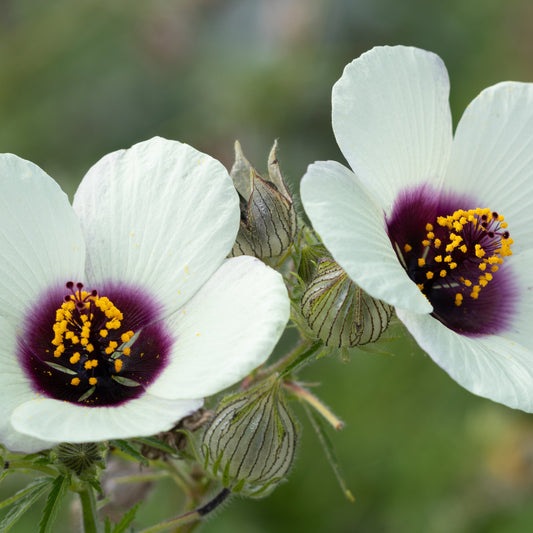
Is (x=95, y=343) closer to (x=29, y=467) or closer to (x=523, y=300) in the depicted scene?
(x=29, y=467)

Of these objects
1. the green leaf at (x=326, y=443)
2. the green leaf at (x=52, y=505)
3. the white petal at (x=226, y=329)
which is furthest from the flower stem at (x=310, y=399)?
the green leaf at (x=52, y=505)

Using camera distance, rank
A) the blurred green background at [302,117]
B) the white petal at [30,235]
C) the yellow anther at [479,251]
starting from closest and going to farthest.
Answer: the white petal at [30,235]
the yellow anther at [479,251]
the blurred green background at [302,117]

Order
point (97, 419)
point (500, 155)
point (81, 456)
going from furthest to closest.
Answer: point (500, 155) → point (81, 456) → point (97, 419)

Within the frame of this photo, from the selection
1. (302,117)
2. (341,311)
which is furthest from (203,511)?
(302,117)

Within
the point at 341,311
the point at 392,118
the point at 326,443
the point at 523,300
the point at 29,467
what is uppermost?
the point at 392,118

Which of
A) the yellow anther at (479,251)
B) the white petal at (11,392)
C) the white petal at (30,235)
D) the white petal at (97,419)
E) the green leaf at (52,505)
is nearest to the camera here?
the white petal at (97,419)

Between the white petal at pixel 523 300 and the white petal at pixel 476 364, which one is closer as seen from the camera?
the white petal at pixel 476 364

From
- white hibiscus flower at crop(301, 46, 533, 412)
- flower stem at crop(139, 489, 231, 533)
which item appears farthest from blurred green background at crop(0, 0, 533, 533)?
white hibiscus flower at crop(301, 46, 533, 412)

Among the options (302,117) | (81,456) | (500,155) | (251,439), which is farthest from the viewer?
(302,117)

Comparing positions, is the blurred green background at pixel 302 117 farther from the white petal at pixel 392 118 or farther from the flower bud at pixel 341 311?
the flower bud at pixel 341 311
